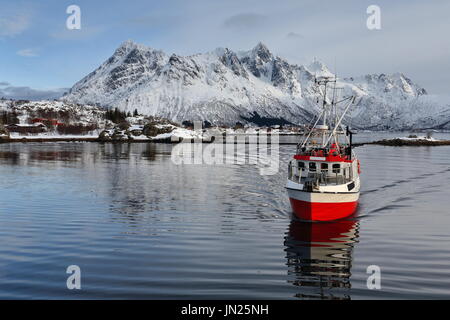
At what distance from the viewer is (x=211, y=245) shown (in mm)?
26875

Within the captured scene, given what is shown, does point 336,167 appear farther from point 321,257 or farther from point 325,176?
point 321,257

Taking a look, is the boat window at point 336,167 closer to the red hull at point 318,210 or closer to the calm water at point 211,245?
the red hull at point 318,210

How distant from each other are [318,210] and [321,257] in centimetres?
846

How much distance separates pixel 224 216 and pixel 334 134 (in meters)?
13.7

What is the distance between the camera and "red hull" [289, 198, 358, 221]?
32.9 m

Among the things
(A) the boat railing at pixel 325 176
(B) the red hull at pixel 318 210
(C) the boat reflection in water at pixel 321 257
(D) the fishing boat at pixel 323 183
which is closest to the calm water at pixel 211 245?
(C) the boat reflection in water at pixel 321 257

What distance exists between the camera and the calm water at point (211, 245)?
64.2 feet

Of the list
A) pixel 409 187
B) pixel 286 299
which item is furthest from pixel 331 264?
pixel 409 187

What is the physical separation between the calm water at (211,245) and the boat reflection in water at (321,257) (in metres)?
0.08

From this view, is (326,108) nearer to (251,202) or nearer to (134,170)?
(251,202)

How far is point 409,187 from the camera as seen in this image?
57250mm

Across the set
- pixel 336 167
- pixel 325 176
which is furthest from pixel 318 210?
pixel 336 167

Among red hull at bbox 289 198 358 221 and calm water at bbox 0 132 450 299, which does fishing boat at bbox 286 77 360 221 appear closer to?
red hull at bbox 289 198 358 221

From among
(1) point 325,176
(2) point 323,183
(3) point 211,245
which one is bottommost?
(3) point 211,245
